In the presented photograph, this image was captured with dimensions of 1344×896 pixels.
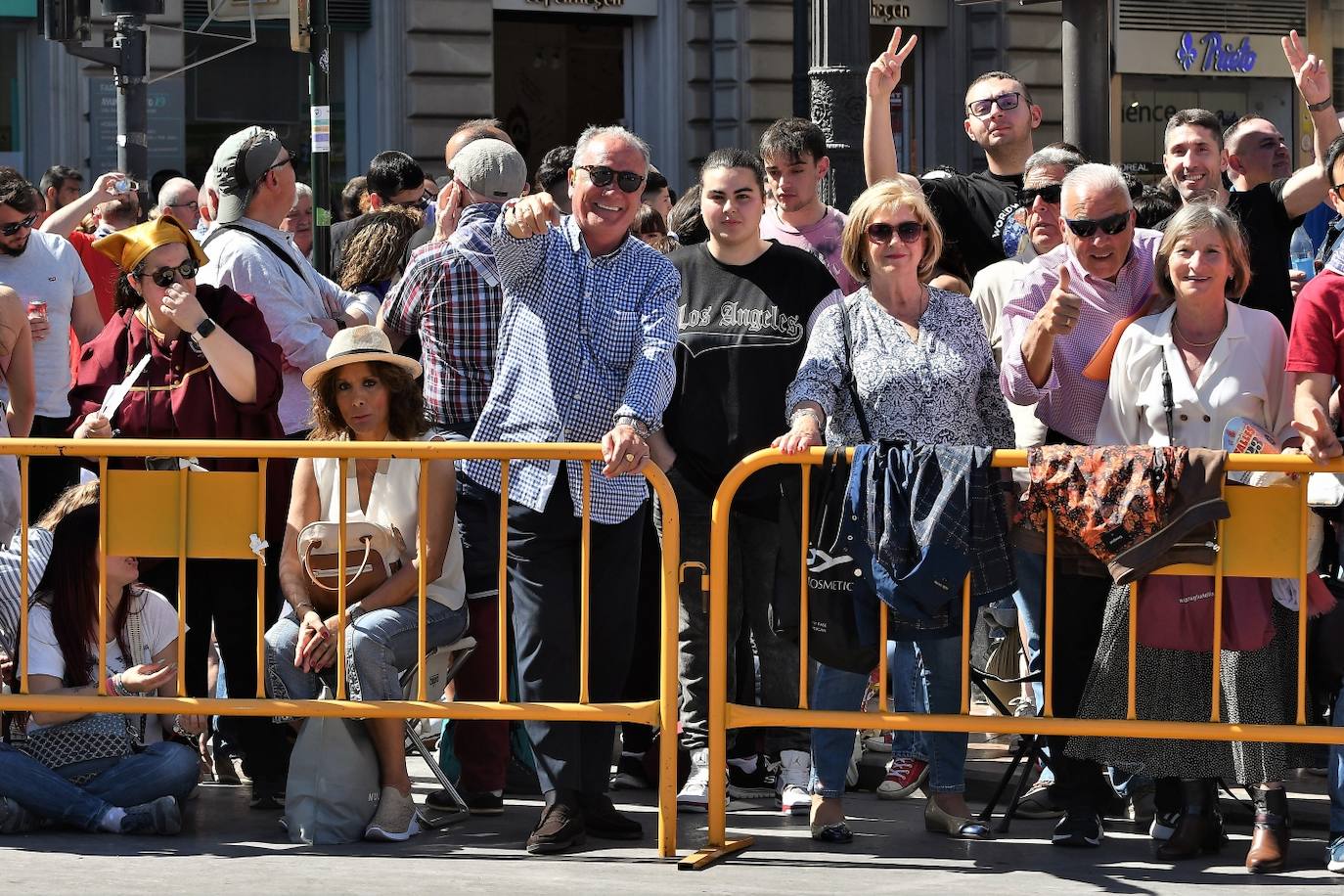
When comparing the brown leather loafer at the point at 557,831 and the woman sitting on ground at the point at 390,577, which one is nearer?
the brown leather loafer at the point at 557,831

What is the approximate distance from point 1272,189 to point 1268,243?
277 mm

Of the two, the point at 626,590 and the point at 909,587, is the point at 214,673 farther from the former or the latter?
the point at 909,587

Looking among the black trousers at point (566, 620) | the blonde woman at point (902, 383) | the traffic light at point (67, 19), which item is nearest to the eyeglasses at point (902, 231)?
the blonde woman at point (902, 383)

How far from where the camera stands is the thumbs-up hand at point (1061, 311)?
622 centimetres

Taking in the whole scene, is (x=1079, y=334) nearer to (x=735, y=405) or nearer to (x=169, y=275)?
(x=735, y=405)

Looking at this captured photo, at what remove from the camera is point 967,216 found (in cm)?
793

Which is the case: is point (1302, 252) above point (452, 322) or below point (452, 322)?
above

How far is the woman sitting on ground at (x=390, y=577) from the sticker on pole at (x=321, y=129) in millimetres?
5452

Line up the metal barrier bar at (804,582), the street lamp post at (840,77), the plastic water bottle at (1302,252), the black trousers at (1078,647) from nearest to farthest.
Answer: the metal barrier bar at (804,582), the black trousers at (1078,647), the plastic water bottle at (1302,252), the street lamp post at (840,77)

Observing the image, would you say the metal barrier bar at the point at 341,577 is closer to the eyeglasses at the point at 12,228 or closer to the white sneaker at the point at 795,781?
the white sneaker at the point at 795,781

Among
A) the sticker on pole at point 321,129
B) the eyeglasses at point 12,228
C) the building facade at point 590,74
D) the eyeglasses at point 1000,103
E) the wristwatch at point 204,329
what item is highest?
the building facade at point 590,74

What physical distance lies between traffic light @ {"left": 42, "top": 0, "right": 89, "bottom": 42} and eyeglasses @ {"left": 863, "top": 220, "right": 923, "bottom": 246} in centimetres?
785

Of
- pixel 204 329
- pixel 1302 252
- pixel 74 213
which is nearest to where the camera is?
pixel 204 329

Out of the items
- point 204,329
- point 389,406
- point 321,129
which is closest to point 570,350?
point 389,406
